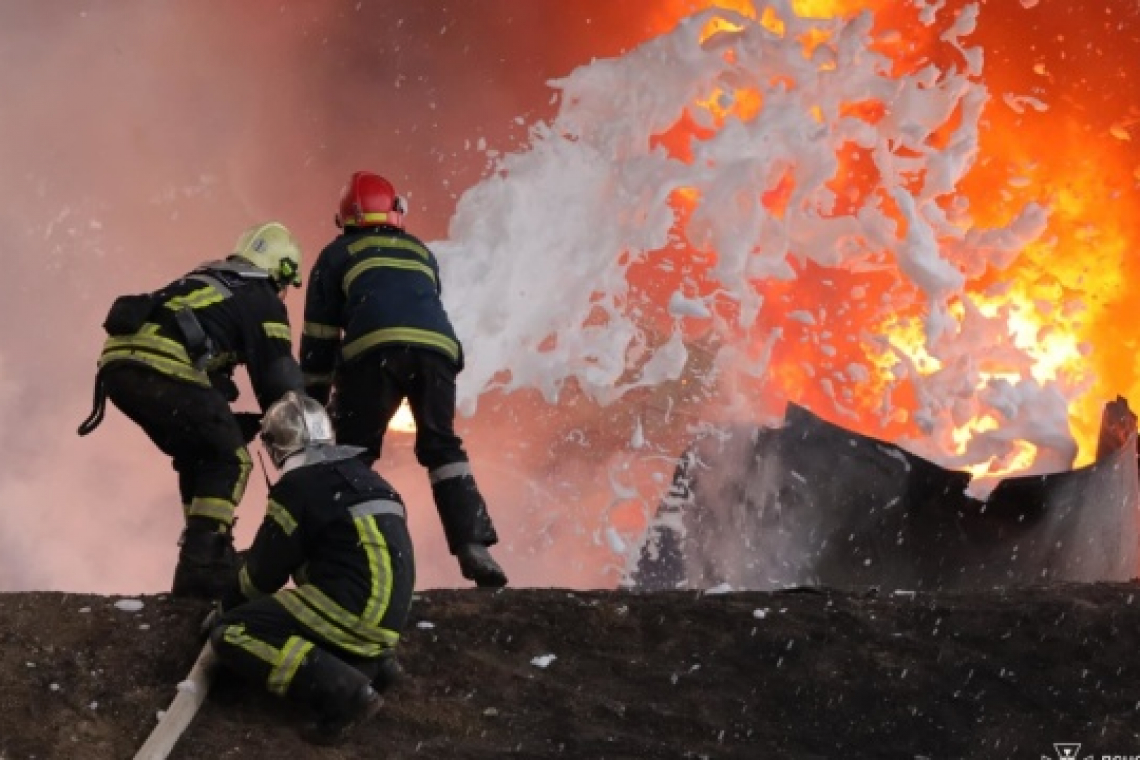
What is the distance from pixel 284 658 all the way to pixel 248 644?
14 centimetres

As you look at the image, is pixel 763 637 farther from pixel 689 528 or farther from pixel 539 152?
pixel 539 152

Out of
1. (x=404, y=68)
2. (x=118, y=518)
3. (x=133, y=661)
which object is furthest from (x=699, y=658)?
(x=118, y=518)

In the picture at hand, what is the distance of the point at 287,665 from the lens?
4.93 meters

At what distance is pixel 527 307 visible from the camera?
11.4m

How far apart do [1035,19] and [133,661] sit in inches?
382

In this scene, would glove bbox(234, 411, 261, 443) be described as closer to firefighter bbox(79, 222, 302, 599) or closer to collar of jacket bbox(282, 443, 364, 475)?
firefighter bbox(79, 222, 302, 599)

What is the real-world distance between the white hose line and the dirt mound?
5cm

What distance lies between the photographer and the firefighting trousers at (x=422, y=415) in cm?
669

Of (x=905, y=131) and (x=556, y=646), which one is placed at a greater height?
(x=905, y=131)

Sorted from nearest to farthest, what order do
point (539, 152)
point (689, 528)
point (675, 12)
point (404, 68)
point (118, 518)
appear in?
point (689, 528)
point (539, 152)
point (675, 12)
point (404, 68)
point (118, 518)

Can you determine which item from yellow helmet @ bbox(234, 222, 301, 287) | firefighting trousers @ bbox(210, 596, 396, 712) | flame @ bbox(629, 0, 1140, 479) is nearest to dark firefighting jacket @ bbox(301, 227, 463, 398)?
yellow helmet @ bbox(234, 222, 301, 287)

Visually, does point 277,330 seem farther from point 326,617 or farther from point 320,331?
point 326,617

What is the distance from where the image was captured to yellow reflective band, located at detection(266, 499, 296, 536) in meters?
5.09

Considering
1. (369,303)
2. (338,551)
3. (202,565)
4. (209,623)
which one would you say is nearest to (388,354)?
(369,303)
